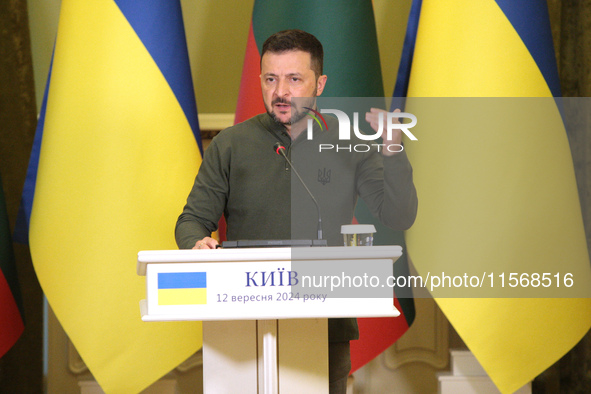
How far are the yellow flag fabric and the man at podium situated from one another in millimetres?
508

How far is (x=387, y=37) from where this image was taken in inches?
98.8

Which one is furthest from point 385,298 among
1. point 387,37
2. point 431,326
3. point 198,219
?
point 387,37

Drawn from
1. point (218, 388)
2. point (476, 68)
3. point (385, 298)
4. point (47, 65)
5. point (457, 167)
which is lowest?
point (218, 388)

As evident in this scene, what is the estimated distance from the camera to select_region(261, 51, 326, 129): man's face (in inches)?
54.7

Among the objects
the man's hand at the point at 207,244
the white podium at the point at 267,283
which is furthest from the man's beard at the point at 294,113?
the white podium at the point at 267,283

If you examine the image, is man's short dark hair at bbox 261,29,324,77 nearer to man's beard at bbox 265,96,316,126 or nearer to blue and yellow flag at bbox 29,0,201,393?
man's beard at bbox 265,96,316,126

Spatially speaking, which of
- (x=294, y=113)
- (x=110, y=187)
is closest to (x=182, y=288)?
(x=294, y=113)

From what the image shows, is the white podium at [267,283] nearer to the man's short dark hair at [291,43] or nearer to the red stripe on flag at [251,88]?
the man's short dark hair at [291,43]

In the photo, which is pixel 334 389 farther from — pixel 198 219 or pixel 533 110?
pixel 533 110

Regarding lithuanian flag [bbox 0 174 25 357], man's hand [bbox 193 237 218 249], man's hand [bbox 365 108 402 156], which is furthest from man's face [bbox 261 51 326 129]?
lithuanian flag [bbox 0 174 25 357]

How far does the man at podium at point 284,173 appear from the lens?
1393 mm

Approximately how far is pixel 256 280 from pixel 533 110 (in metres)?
1.32

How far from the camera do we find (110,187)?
186 centimetres

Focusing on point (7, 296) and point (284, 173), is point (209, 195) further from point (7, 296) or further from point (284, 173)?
point (7, 296)
